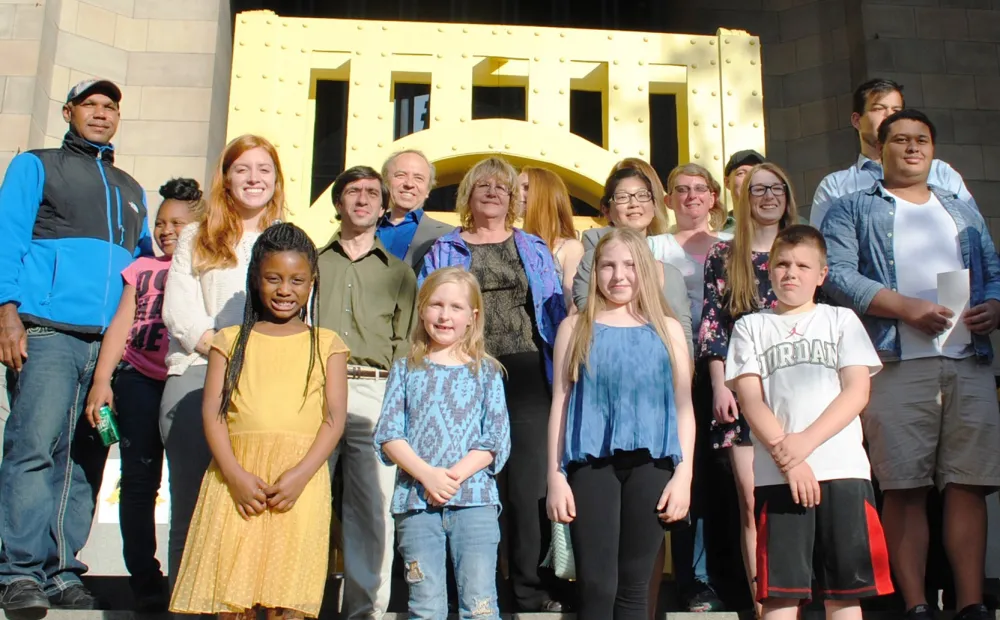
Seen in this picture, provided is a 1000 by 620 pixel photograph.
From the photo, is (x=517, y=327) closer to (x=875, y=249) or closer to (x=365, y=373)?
(x=365, y=373)

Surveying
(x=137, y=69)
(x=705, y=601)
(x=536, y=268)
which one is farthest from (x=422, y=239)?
(x=137, y=69)

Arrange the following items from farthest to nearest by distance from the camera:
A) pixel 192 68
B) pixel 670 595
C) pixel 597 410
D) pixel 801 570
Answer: pixel 192 68
pixel 670 595
pixel 597 410
pixel 801 570

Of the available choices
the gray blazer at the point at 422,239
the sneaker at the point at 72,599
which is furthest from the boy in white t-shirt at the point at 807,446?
the sneaker at the point at 72,599

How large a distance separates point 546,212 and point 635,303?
1.09 m

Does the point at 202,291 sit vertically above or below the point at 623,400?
above

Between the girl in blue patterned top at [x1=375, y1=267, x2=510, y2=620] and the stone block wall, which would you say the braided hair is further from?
the stone block wall

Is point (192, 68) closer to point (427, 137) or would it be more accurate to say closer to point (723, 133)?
point (427, 137)

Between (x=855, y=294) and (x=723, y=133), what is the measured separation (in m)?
2.12

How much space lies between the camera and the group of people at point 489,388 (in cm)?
333

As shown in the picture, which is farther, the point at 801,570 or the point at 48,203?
the point at 48,203

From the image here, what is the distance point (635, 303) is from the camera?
3.73 metres

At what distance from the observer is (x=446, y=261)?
430cm

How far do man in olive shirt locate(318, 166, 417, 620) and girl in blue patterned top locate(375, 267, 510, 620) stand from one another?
22cm

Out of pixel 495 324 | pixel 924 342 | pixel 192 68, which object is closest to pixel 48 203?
pixel 495 324
